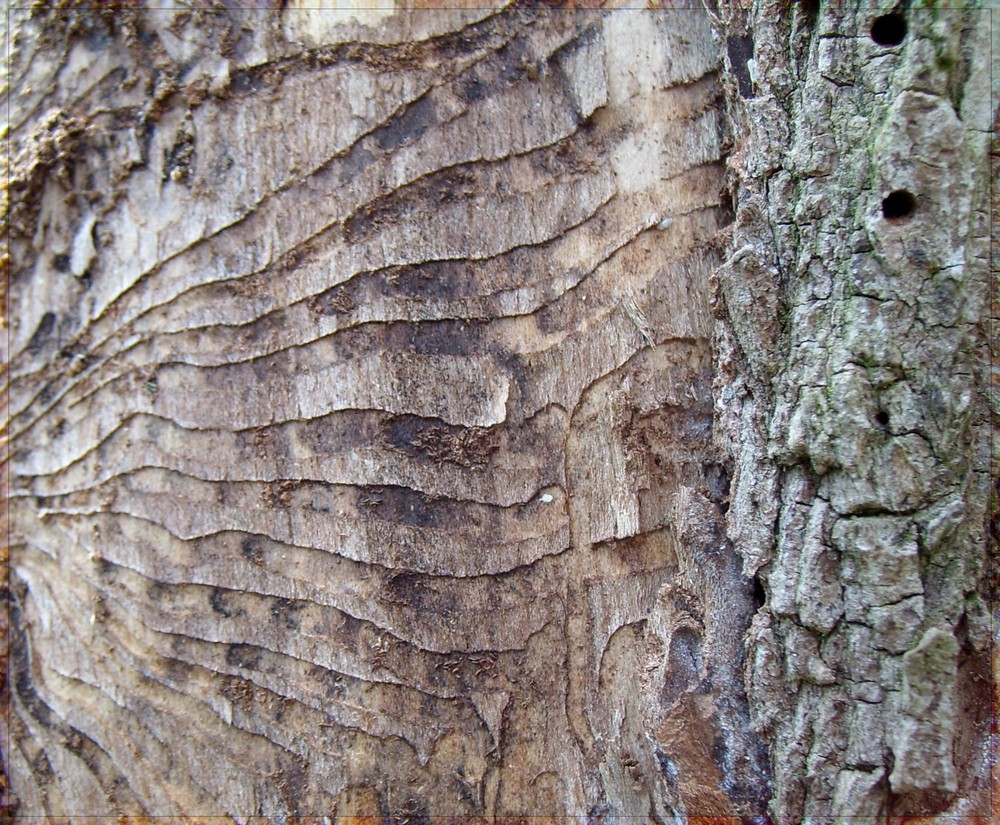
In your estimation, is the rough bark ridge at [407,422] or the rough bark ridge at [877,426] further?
the rough bark ridge at [407,422]

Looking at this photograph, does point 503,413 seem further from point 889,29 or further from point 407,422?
point 889,29

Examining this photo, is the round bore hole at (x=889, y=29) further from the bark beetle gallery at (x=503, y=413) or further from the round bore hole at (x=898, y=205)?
the round bore hole at (x=898, y=205)

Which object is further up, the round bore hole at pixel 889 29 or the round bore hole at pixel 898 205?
the round bore hole at pixel 889 29

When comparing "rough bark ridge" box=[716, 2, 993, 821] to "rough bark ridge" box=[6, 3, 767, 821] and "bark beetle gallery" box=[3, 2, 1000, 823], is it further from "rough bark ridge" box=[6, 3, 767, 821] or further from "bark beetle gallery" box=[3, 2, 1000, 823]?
"rough bark ridge" box=[6, 3, 767, 821]

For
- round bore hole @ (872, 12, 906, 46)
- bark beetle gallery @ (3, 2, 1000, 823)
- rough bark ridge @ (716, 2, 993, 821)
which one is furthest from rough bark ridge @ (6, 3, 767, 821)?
round bore hole @ (872, 12, 906, 46)

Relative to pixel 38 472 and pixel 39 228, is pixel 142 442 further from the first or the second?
pixel 39 228

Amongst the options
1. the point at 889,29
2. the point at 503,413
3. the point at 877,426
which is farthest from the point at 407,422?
the point at 889,29

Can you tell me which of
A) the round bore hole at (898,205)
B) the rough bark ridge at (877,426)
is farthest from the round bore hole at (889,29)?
the round bore hole at (898,205)
